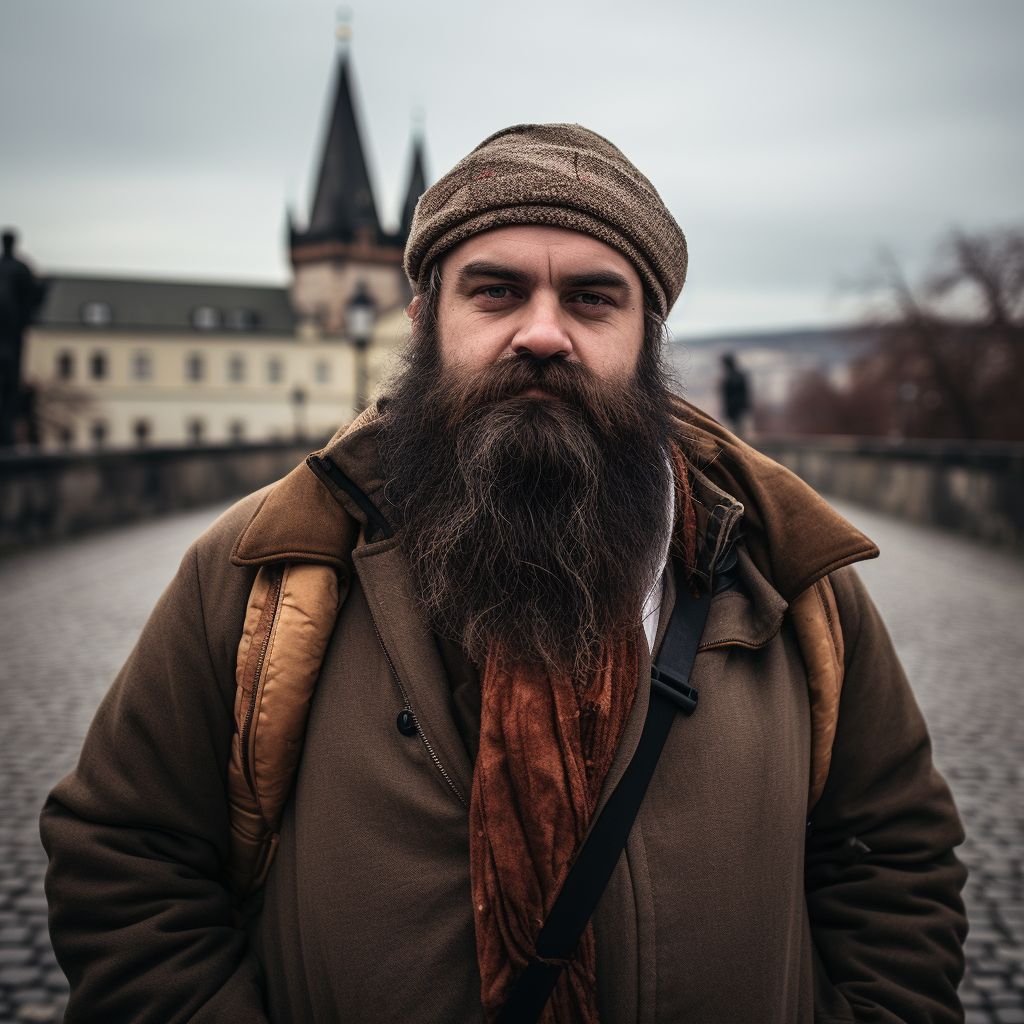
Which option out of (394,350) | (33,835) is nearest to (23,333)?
(33,835)

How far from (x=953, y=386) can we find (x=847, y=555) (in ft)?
111

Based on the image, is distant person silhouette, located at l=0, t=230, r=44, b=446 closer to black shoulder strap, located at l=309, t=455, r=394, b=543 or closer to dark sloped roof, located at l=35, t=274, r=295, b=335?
black shoulder strap, located at l=309, t=455, r=394, b=543

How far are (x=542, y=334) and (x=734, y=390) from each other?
20.0 m

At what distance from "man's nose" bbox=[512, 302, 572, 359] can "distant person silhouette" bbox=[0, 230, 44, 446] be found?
9.86 m

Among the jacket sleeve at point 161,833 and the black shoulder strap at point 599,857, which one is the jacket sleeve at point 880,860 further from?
the jacket sleeve at point 161,833

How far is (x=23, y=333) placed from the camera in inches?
414

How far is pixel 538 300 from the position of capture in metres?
1.69

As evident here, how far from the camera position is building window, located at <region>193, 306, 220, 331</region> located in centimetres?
7412

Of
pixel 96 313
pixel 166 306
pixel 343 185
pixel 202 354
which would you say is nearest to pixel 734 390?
pixel 343 185

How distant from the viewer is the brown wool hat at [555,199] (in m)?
1.66

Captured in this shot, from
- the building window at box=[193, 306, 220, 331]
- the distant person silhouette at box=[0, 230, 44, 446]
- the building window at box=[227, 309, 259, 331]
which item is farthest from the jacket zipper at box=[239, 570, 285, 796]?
the building window at box=[193, 306, 220, 331]

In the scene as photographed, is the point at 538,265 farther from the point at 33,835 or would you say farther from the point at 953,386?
the point at 953,386

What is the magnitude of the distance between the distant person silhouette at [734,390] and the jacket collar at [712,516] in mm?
19757

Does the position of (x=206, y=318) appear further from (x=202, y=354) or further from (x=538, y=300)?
(x=538, y=300)
